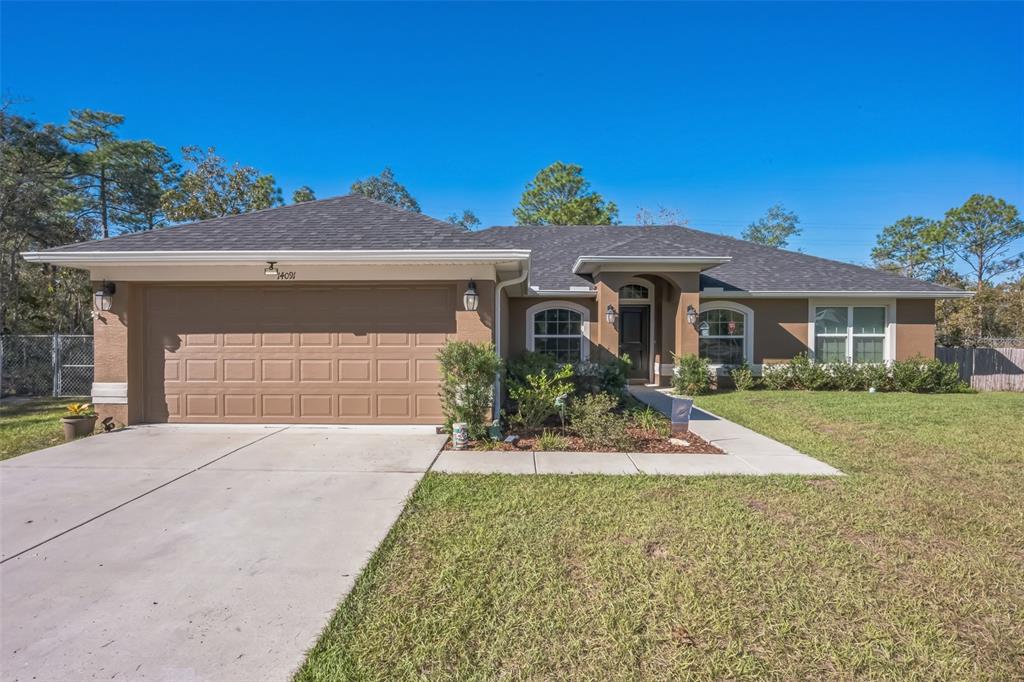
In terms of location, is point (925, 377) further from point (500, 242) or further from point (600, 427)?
point (500, 242)

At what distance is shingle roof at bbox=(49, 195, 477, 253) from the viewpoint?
23.2 feet

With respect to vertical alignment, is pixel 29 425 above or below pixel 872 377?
below

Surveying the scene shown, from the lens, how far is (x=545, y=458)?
5840 millimetres

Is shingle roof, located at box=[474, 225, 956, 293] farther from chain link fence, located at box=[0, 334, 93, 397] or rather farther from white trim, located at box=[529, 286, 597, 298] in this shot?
chain link fence, located at box=[0, 334, 93, 397]

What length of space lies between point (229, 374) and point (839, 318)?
15.7m

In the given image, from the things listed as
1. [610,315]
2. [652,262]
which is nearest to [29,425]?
[610,315]

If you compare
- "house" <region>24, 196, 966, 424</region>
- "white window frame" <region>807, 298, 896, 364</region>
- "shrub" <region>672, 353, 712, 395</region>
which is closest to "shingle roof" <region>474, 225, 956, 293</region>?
"white window frame" <region>807, 298, 896, 364</region>

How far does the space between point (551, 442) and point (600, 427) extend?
738 mm

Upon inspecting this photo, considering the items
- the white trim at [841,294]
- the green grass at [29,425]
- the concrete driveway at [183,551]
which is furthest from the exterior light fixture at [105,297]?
the white trim at [841,294]

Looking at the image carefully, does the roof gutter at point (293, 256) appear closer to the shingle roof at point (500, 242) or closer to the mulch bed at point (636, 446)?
the shingle roof at point (500, 242)

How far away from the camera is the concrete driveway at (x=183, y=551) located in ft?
7.84

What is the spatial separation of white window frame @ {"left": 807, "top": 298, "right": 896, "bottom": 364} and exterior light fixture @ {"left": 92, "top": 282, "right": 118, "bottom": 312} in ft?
53.4

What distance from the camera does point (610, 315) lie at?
38.5 ft

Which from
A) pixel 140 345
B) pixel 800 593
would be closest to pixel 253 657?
pixel 800 593
